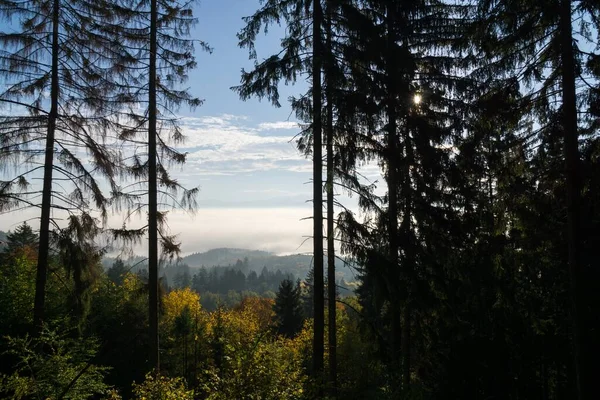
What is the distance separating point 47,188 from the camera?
9539 mm

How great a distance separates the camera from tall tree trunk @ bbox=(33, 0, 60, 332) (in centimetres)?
948

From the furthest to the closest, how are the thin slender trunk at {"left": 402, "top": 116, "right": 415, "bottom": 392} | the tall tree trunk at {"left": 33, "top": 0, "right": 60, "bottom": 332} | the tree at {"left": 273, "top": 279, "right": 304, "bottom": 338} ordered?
the tree at {"left": 273, "top": 279, "right": 304, "bottom": 338}
the thin slender trunk at {"left": 402, "top": 116, "right": 415, "bottom": 392}
the tall tree trunk at {"left": 33, "top": 0, "right": 60, "bottom": 332}

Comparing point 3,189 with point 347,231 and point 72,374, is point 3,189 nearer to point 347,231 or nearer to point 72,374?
point 72,374

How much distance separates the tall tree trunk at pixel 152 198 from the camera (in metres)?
10.3

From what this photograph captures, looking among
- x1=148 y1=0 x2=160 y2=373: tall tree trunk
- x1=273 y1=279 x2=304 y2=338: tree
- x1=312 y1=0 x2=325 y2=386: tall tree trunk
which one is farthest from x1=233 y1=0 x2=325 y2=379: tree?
x1=273 y1=279 x2=304 y2=338: tree

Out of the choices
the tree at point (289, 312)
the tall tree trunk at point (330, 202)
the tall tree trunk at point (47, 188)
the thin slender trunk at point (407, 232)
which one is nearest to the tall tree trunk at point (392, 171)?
the thin slender trunk at point (407, 232)

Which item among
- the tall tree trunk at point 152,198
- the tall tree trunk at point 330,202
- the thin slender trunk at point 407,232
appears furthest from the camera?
the tall tree trunk at point 152,198

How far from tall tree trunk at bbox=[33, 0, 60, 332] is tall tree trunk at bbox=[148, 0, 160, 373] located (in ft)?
7.54

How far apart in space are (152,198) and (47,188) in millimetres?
2530

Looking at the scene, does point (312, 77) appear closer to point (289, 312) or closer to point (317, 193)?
point (317, 193)

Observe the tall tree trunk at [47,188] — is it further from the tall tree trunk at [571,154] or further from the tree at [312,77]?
the tall tree trunk at [571,154]

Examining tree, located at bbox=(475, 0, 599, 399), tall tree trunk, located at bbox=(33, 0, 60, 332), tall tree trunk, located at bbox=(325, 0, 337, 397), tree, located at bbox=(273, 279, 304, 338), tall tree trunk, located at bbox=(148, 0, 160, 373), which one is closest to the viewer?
tree, located at bbox=(475, 0, 599, 399)

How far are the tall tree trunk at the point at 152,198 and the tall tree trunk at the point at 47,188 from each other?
230 centimetres

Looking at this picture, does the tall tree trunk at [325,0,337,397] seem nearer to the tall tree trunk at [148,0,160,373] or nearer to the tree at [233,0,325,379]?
the tree at [233,0,325,379]
